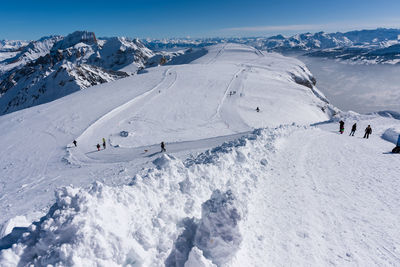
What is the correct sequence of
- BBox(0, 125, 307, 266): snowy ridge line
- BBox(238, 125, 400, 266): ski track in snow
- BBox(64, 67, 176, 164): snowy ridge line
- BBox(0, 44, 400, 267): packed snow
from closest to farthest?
BBox(0, 125, 307, 266): snowy ridge line, BBox(0, 44, 400, 267): packed snow, BBox(238, 125, 400, 266): ski track in snow, BBox(64, 67, 176, 164): snowy ridge line

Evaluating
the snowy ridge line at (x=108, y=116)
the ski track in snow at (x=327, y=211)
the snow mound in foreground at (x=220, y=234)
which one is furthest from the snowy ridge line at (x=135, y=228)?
the snowy ridge line at (x=108, y=116)

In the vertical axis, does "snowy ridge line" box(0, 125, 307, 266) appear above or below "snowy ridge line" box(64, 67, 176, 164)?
above

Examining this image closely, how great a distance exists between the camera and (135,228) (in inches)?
242

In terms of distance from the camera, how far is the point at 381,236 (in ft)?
25.2

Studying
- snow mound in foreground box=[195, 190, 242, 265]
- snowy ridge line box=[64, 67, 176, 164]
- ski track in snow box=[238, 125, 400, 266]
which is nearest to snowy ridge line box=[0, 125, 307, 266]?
snow mound in foreground box=[195, 190, 242, 265]

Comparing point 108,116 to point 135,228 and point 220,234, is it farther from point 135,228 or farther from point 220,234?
point 220,234

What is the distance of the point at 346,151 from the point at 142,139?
787 inches

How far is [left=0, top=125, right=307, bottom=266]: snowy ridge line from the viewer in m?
4.99

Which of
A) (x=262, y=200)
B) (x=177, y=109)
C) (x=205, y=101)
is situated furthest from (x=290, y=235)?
(x=205, y=101)

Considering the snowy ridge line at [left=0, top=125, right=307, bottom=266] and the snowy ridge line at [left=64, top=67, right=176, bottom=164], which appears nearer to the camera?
the snowy ridge line at [left=0, top=125, right=307, bottom=266]

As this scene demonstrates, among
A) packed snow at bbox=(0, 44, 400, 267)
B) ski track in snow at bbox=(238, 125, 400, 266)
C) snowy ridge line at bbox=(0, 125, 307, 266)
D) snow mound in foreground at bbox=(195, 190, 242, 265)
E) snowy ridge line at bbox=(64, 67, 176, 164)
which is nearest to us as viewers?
snowy ridge line at bbox=(0, 125, 307, 266)

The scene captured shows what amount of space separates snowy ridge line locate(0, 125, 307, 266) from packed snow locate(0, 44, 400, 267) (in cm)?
3

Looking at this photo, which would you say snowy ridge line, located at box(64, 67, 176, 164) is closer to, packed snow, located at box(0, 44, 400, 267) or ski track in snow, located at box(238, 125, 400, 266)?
packed snow, located at box(0, 44, 400, 267)

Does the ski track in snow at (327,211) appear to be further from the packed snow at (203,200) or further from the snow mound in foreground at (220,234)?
the snow mound in foreground at (220,234)
